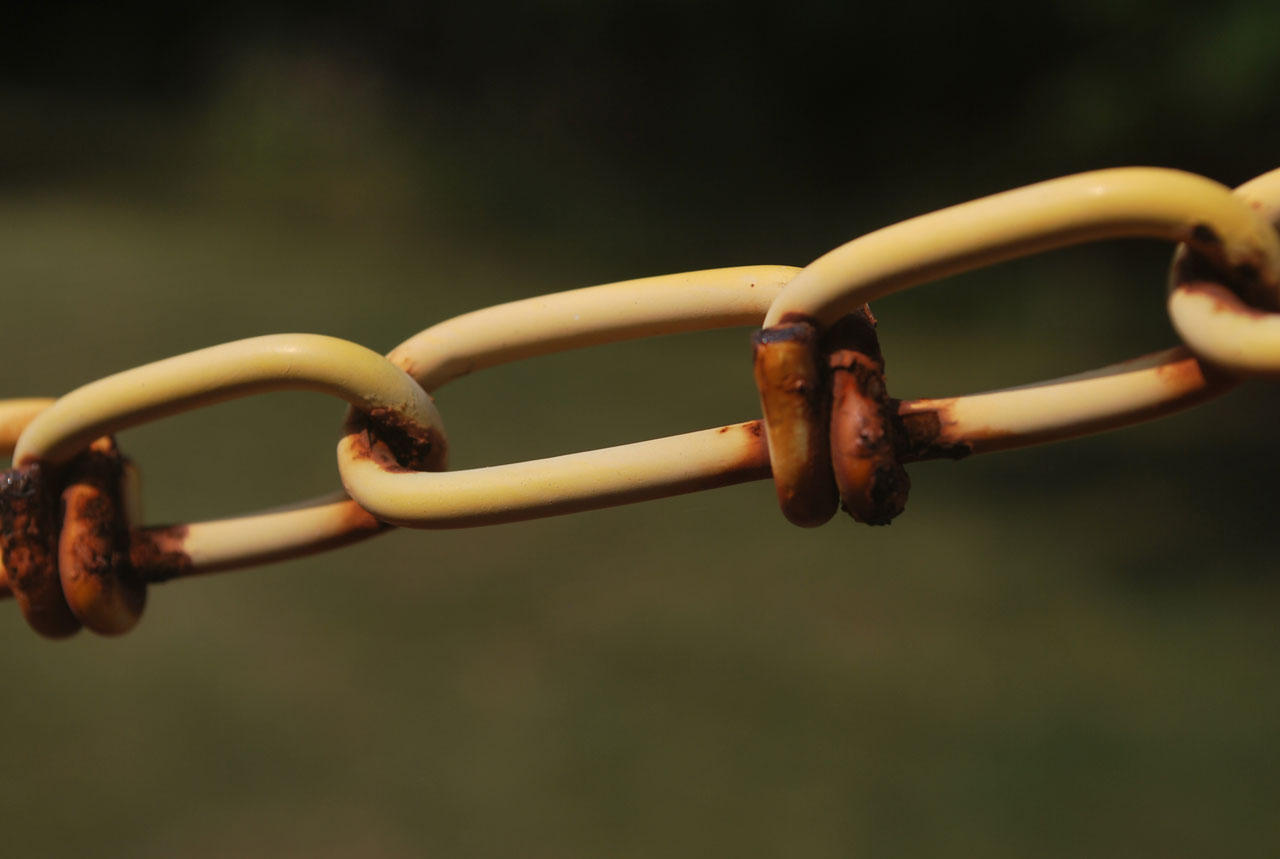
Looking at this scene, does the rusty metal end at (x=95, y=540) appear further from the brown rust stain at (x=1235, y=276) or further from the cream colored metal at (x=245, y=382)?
the brown rust stain at (x=1235, y=276)

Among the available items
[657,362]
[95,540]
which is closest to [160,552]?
[95,540]

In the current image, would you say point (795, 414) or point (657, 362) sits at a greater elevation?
point (657, 362)

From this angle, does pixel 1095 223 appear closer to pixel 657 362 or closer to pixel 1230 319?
pixel 1230 319

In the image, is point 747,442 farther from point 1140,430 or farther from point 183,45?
point 183,45

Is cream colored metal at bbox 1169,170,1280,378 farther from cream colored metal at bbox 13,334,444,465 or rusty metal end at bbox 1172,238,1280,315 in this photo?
cream colored metal at bbox 13,334,444,465

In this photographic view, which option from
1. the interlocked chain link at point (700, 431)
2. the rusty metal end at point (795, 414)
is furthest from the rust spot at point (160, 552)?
the rusty metal end at point (795, 414)

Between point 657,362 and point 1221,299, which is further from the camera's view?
point 657,362

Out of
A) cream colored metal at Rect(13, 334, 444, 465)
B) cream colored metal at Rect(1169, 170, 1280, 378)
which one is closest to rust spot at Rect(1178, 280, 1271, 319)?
cream colored metal at Rect(1169, 170, 1280, 378)
